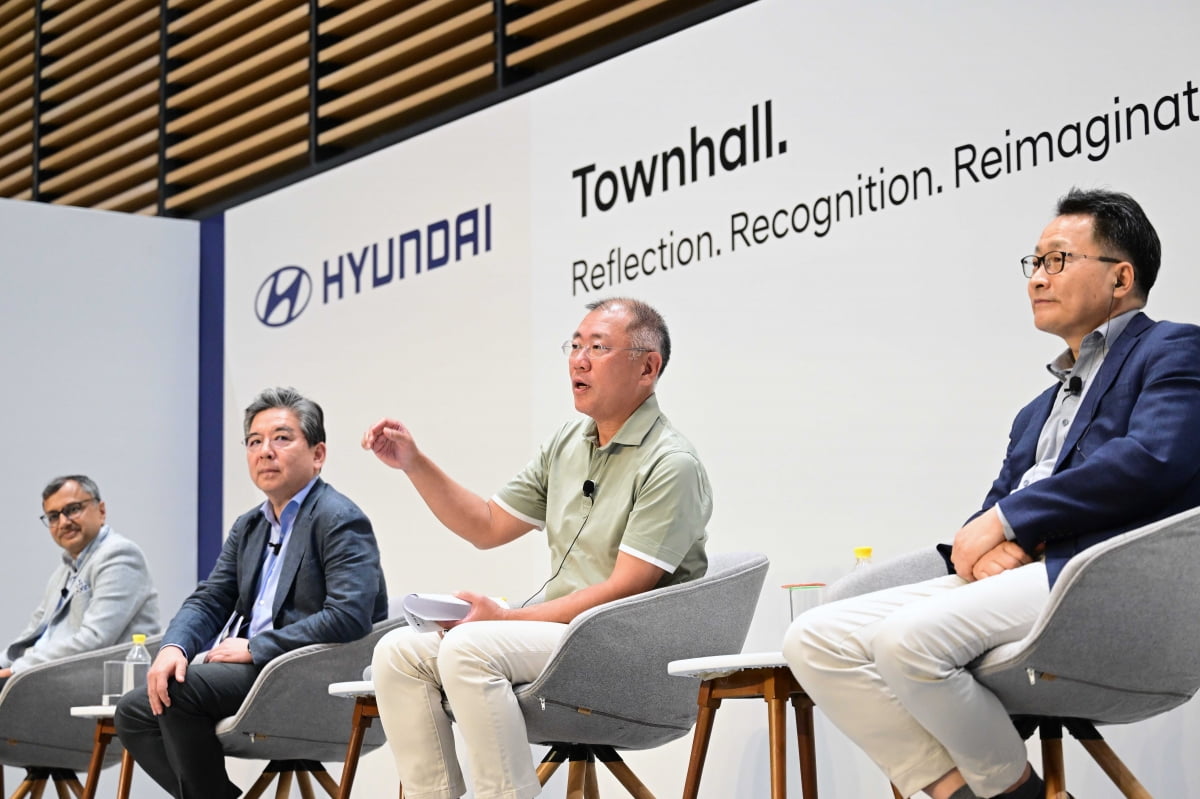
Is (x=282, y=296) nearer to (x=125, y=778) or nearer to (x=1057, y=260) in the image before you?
(x=125, y=778)

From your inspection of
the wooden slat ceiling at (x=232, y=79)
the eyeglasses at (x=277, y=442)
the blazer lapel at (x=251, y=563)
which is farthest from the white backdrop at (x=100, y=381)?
the eyeglasses at (x=277, y=442)

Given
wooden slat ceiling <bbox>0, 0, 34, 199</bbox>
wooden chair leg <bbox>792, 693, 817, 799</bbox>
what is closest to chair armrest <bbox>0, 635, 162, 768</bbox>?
wooden chair leg <bbox>792, 693, 817, 799</bbox>

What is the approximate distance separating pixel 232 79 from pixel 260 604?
3605 mm

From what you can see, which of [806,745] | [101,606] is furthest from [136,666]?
[806,745]

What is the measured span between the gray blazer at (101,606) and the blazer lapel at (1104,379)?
3548mm

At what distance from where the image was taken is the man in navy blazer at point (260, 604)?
400cm

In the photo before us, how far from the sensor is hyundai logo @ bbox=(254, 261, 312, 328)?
6531mm

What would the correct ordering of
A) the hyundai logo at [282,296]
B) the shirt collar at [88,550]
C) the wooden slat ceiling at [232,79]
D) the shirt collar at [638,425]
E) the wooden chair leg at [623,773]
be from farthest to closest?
the hyundai logo at [282,296] < the wooden slat ceiling at [232,79] < the shirt collar at [88,550] < the shirt collar at [638,425] < the wooden chair leg at [623,773]

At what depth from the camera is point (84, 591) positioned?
17.9 ft

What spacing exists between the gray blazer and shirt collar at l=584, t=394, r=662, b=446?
2338mm

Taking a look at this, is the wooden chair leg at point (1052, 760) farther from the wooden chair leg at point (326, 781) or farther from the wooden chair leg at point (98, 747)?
the wooden chair leg at point (98, 747)

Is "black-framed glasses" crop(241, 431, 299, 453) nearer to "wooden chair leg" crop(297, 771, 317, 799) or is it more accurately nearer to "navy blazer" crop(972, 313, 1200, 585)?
"wooden chair leg" crop(297, 771, 317, 799)

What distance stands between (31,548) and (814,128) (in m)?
4.00

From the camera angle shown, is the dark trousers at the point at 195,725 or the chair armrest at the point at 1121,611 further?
the dark trousers at the point at 195,725
